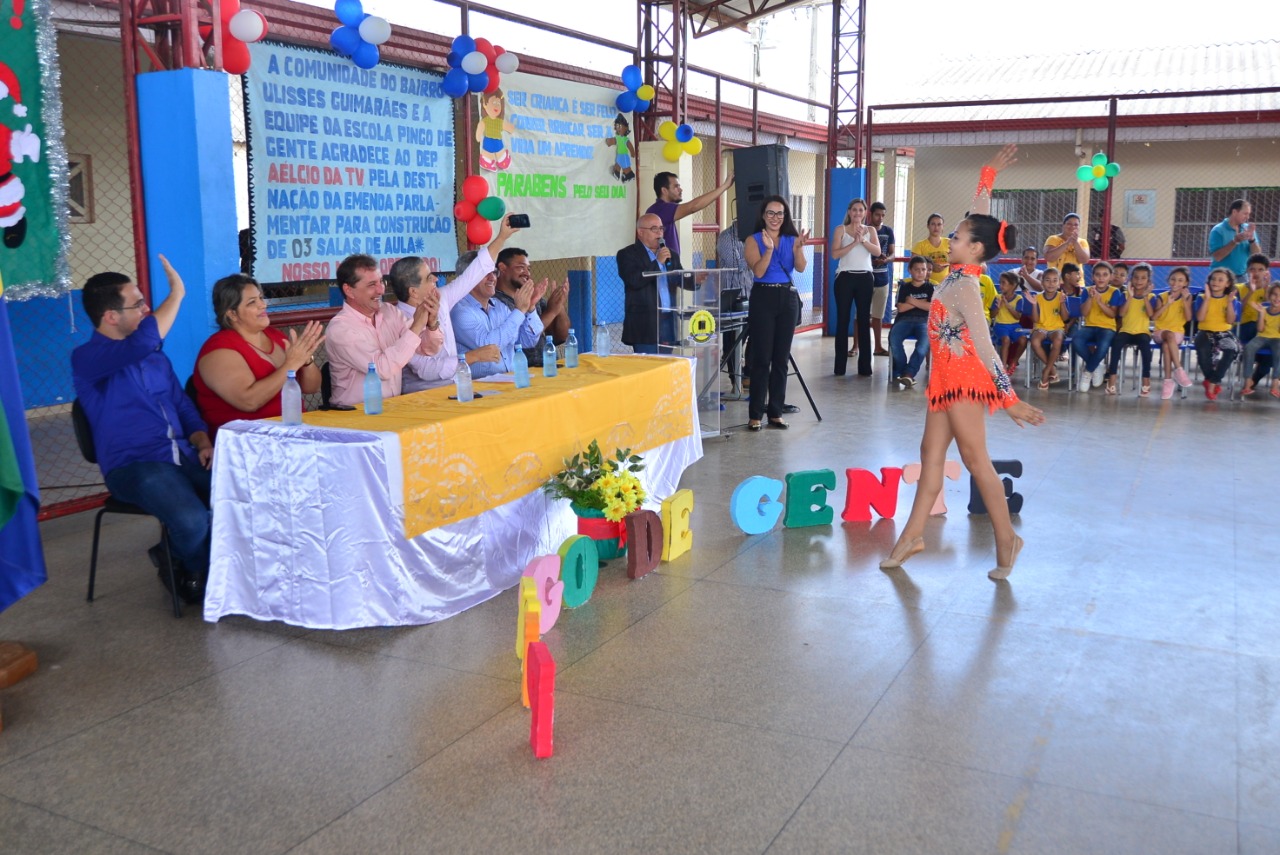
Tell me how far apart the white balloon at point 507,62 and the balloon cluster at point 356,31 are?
1.27 metres

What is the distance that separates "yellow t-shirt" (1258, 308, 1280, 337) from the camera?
29.7 ft

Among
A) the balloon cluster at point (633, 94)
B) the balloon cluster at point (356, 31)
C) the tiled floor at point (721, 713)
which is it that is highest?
the balloon cluster at point (633, 94)

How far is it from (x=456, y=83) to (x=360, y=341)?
8.91 feet

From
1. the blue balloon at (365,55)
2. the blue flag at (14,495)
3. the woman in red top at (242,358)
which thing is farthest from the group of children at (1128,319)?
the blue flag at (14,495)

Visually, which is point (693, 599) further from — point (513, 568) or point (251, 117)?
point (251, 117)

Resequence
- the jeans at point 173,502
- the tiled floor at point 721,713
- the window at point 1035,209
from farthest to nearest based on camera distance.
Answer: the window at point 1035,209, the jeans at point 173,502, the tiled floor at point 721,713

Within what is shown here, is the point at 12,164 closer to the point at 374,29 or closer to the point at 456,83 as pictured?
the point at 374,29

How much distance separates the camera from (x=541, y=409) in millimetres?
4676

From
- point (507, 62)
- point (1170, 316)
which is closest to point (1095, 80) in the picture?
point (1170, 316)

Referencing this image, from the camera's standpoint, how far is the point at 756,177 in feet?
32.6

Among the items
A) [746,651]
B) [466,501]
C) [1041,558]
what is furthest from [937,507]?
[466,501]

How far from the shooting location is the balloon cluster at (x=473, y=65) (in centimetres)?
678

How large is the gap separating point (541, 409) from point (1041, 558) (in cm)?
231

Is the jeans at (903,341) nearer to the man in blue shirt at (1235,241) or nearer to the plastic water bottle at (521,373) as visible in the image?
the man in blue shirt at (1235,241)
